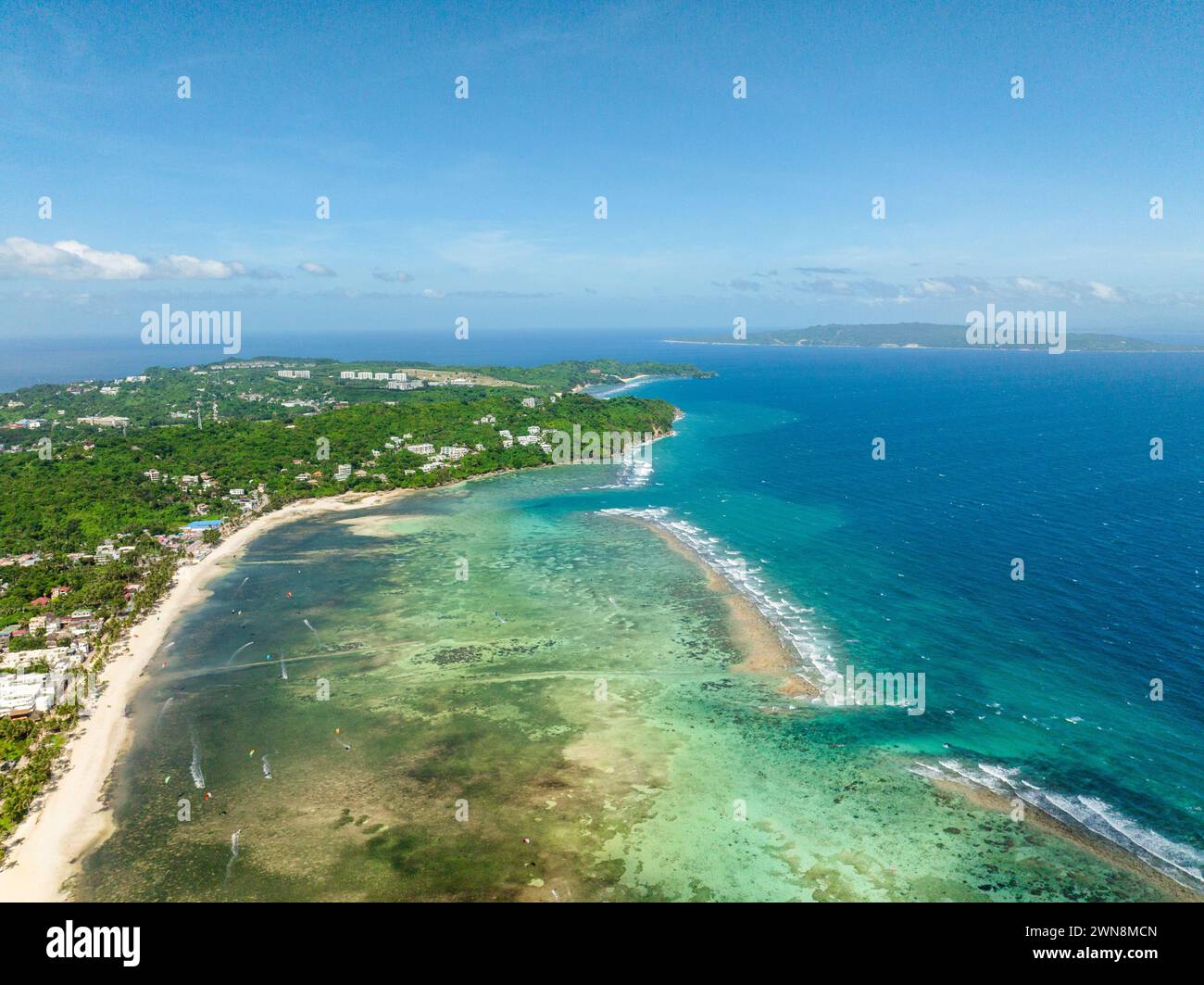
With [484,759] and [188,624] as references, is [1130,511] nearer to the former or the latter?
[484,759]

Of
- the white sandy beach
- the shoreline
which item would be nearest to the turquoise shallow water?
the white sandy beach

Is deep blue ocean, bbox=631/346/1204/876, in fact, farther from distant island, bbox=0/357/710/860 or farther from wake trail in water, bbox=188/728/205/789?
wake trail in water, bbox=188/728/205/789

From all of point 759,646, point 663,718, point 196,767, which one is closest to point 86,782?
point 196,767

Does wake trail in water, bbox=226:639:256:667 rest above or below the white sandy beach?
above

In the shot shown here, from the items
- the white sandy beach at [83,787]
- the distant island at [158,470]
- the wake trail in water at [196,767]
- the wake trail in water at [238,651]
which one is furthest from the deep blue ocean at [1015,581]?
the wake trail in water at [238,651]

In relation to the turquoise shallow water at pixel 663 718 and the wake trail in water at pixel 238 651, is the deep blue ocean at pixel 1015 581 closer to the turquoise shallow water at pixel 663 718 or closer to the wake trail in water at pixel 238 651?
the turquoise shallow water at pixel 663 718

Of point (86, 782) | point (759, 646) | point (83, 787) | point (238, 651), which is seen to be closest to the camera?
point (83, 787)

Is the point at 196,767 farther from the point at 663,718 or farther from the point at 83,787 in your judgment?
the point at 663,718
